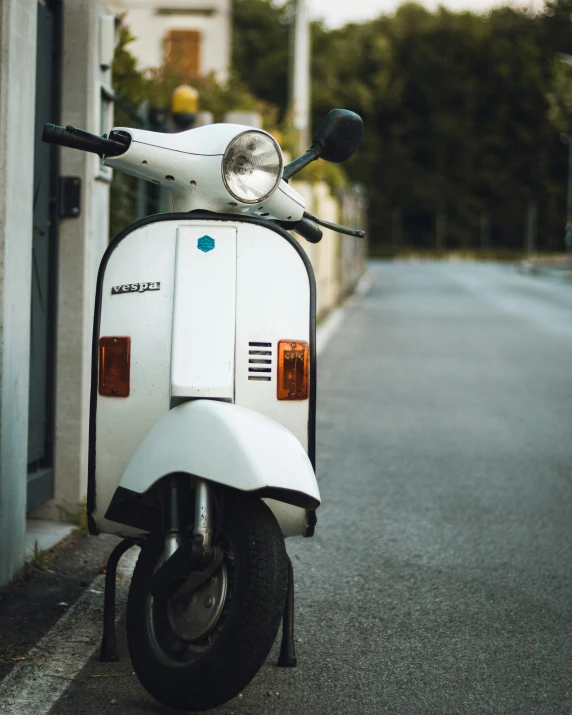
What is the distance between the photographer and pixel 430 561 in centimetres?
429

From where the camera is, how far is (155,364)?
9.95 feet

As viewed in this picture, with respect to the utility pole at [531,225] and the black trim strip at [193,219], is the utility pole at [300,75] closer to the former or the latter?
the black trim strip at [193,219]

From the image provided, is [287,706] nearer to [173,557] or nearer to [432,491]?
[173,557]

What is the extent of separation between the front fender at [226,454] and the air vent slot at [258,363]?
17cm

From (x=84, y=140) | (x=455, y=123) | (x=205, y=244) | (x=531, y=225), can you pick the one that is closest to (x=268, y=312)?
(x=205, y=244)

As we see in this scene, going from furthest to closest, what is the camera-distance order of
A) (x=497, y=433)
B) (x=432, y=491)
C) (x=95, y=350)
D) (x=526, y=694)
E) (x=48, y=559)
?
(x=497, y=433) → (x=432, y=491) → (x=48, y=559) → (x=95, y=350) → (x=526, y=694)

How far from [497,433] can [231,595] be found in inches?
194

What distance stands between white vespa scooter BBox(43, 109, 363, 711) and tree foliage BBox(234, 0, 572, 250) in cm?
6232

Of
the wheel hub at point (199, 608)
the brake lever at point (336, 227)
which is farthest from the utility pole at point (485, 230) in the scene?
the wheel hub at point (199, 608)

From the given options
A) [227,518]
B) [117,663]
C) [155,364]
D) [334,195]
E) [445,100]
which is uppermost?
[445,100]

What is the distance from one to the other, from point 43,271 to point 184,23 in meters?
34.7

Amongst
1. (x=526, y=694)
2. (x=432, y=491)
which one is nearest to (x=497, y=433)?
(x=432, y=491)

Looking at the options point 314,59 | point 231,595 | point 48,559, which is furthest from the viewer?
point 314,59

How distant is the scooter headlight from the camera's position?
2.99m
